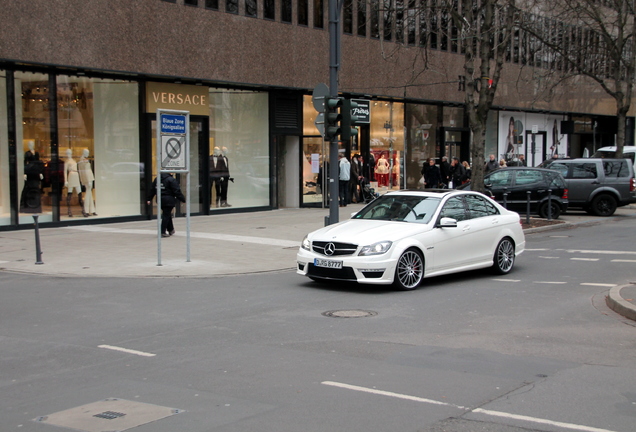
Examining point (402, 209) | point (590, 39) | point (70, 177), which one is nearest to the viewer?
point (402, 209)

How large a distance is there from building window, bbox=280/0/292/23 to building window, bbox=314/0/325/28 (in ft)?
4.26

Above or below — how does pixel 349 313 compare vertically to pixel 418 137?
below

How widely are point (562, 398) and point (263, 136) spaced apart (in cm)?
2158

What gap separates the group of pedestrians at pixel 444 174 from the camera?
1197 inches

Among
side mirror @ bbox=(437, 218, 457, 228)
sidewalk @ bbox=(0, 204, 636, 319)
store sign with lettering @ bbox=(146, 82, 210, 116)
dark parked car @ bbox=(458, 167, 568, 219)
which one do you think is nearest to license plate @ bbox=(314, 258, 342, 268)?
side mirror @ bbox=(437, 218, 457, 228)

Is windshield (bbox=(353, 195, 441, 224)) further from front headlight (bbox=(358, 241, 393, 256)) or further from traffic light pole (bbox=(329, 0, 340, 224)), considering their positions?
traffic light pole (bbox=(329, 0, 340, 224))

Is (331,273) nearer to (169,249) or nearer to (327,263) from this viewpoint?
(327,263)

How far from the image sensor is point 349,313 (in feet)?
32.2

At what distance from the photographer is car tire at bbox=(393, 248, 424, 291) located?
11.4 meters

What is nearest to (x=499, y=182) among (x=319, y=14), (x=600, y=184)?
(x=600, y=184)

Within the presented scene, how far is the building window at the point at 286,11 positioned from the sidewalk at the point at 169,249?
23.8 ft

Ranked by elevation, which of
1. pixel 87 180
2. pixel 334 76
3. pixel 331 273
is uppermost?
pixel 334 76

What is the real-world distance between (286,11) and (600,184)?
40.9 ft

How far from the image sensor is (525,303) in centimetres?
1057
